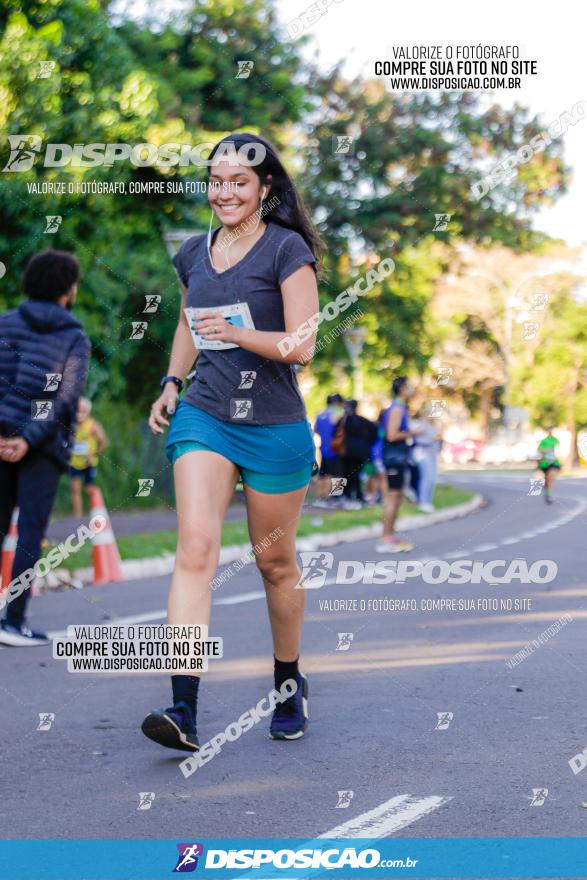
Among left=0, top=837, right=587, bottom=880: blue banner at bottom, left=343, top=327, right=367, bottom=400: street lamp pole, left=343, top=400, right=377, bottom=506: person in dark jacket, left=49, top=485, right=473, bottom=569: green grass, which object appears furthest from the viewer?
left=343, top=327, right=367, bottom=400: street lamp pole

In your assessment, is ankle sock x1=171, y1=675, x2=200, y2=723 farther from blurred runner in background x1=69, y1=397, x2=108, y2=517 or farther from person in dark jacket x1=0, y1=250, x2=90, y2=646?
blurred runner in background x1=69, y1=397, x2=108, y2=517

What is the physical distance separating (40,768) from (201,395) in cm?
129

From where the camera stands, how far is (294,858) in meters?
3.87

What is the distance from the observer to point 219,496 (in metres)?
5.03

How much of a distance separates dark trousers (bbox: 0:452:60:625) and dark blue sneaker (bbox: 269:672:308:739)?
7.81ft

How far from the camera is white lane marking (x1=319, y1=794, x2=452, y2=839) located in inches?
162

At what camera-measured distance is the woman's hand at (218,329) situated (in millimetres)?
4879

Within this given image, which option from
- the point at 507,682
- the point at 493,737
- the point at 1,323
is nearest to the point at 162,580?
the point at 1,323

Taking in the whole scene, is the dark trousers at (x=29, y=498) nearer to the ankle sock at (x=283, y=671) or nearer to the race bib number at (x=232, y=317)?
the ankle sock at (x=283, y=671)

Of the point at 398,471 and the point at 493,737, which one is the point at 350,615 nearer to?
the point at 493,737

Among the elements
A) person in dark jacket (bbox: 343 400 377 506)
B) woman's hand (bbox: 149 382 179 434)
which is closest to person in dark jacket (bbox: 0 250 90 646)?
woman's hand (bbox: 149 382 179 434)

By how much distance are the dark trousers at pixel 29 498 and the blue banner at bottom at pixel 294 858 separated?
3680 millimetres

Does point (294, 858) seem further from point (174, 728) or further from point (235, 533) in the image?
point (235, 533)

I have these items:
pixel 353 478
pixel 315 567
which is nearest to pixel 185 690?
pixel 315 567
